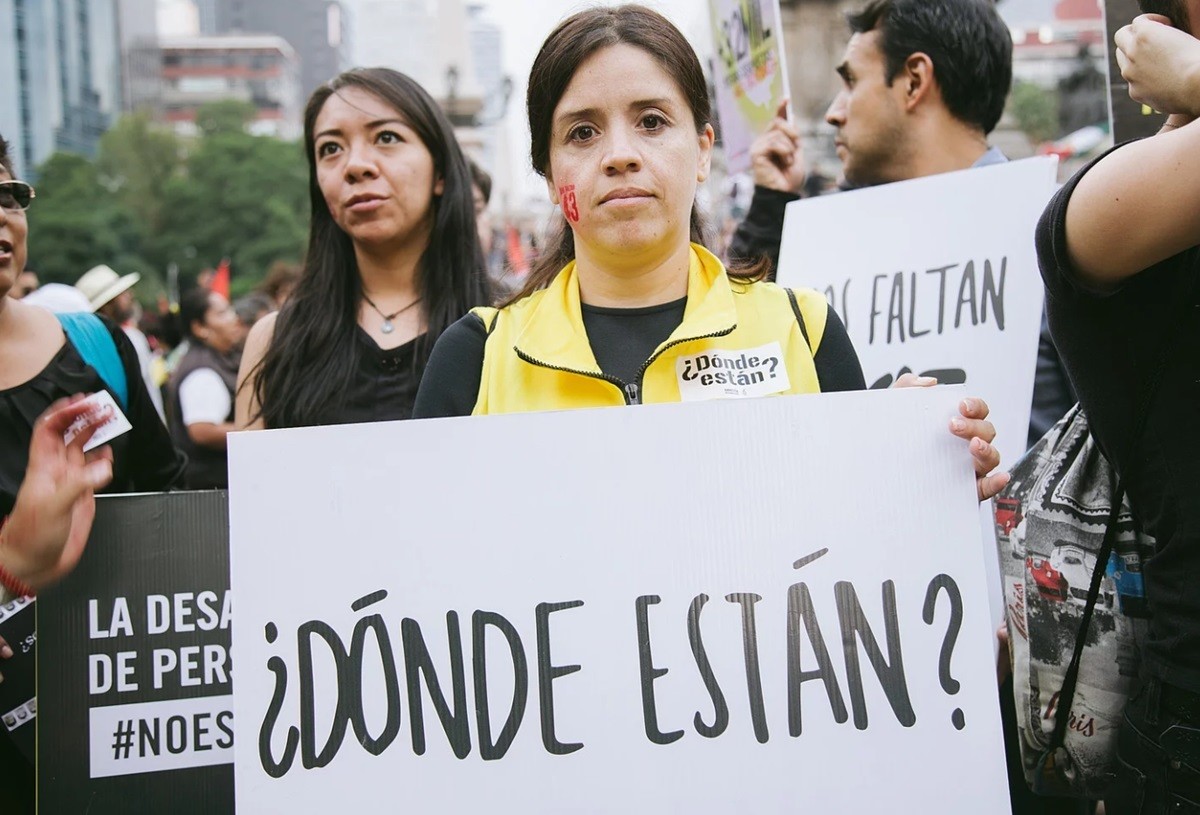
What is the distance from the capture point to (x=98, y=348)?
2328 millimetres

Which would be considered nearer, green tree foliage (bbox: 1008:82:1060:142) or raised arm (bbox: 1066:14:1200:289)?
raised arm (bbox: 1066:14:1200:289)

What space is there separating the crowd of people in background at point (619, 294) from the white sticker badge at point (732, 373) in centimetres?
2

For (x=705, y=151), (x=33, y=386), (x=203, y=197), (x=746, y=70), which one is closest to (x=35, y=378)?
(x=33, y=386)

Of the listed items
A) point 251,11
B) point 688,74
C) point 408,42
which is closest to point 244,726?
point 688,74

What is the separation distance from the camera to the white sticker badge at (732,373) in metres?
1.73

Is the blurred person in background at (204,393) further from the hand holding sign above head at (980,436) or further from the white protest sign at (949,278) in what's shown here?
the hand holding sign above head at (980,436)

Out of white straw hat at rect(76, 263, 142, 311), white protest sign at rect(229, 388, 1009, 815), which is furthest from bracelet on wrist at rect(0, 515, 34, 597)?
white straw hat at rect(76, 263, 142, 311)

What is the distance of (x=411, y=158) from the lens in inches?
105

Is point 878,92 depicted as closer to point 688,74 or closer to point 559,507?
point 688,74

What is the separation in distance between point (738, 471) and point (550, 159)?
689mm

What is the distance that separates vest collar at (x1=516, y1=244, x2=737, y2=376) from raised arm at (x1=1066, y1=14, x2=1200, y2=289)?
1.81 feet

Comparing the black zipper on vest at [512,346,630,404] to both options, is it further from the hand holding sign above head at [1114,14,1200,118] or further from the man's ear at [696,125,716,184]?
the hand holding sign above head at [1114,14,1200,118]

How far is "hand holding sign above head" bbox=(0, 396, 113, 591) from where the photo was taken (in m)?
1.70

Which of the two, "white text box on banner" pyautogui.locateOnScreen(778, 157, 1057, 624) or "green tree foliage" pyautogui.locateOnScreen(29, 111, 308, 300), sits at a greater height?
"green tree foliage" pyautogui.locateOnScreen(29, 111, 308, 300)
